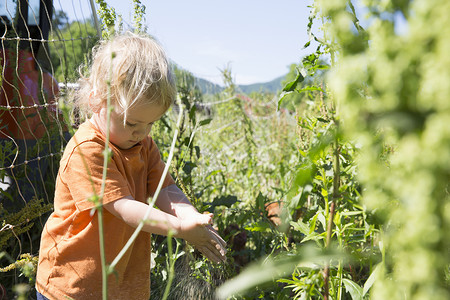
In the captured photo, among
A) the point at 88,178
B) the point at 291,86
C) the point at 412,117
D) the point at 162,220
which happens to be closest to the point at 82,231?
the point at 88,178

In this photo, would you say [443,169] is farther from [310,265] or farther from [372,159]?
[310,265]

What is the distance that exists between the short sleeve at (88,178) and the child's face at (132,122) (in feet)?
0.26

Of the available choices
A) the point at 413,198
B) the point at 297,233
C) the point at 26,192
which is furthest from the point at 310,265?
the point at 26,192

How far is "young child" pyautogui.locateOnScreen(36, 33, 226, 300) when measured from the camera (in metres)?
1.42

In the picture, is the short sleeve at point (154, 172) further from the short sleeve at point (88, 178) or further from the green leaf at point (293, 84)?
the green leaf at point (293, 84)

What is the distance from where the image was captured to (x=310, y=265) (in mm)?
1204

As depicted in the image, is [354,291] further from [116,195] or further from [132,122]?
[132,122]

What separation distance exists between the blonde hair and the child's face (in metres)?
0.02

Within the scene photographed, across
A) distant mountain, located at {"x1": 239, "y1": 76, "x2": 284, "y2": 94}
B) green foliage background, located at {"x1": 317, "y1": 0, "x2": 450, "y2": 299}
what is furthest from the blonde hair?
distant mountain, located at {"x1": 239, "y1": 76, "x2": 284, "y2": 94}

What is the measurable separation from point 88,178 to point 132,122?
0.80 ft

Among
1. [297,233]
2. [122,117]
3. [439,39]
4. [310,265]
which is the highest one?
[439,39]

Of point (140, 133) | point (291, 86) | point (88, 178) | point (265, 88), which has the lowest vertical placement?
point (265, 88)

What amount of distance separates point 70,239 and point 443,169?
1.45 metres

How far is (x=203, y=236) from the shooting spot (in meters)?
1.41
